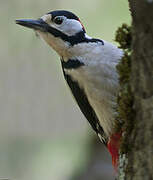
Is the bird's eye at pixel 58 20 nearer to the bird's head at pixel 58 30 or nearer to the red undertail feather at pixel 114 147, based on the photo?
the bird's head at pixel 58 30

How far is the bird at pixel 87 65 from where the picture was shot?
3381 millimetres

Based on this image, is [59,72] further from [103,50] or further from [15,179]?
[103,50]

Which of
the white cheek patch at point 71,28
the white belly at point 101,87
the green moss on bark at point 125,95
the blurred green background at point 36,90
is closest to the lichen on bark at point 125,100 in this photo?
the green moss on bark at point 125,95

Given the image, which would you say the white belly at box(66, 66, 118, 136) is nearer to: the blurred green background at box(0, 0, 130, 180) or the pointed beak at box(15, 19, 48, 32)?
the pointed beak at box(15, 19, 48, 32)

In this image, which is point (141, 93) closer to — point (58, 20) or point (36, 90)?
point (58, 20)

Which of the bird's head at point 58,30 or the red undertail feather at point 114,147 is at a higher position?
the bird's head at point 58,30

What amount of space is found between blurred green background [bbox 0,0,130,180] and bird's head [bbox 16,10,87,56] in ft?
5.38

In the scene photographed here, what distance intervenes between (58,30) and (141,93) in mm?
1367

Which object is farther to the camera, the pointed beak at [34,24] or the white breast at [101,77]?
the pointed beak at [34,24]

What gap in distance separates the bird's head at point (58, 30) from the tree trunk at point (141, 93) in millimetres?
1188

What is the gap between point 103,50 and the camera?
347 centimetres

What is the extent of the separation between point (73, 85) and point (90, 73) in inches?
7.6

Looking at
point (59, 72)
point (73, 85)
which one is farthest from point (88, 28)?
point (73, 85)

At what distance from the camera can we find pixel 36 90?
5617 millimetres
